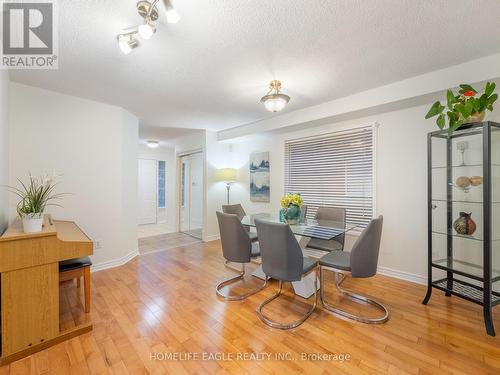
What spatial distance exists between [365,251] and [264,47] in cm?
203

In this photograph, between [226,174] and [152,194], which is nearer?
[226,174]

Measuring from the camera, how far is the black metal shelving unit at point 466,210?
1.87 m

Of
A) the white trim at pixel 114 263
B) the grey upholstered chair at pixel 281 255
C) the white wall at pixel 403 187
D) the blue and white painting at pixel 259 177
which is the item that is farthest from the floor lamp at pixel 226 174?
the grey upholstered chair at pixel 281 255

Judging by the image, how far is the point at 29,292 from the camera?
1.70 metres

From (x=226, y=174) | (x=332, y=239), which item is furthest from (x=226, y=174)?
(x=332, y=239)

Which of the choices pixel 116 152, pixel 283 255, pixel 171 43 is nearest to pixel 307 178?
pixel 283 255

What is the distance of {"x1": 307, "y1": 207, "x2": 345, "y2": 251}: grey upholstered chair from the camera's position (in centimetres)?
296

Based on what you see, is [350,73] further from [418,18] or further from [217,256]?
[217,256]

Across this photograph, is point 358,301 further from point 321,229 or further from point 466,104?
point 466,104

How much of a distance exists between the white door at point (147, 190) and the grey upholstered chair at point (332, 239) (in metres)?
5.40

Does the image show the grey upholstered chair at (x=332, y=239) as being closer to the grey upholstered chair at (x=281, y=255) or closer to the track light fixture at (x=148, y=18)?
the grey upholstered chair at (x=281, y=255)

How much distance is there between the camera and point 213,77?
2496 millimetres

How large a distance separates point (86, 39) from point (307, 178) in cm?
337

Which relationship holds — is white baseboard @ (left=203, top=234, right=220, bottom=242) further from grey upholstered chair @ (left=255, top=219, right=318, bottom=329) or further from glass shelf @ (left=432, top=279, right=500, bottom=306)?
glass shelf @ (left=432, top=279, right=500, bottom=306)
